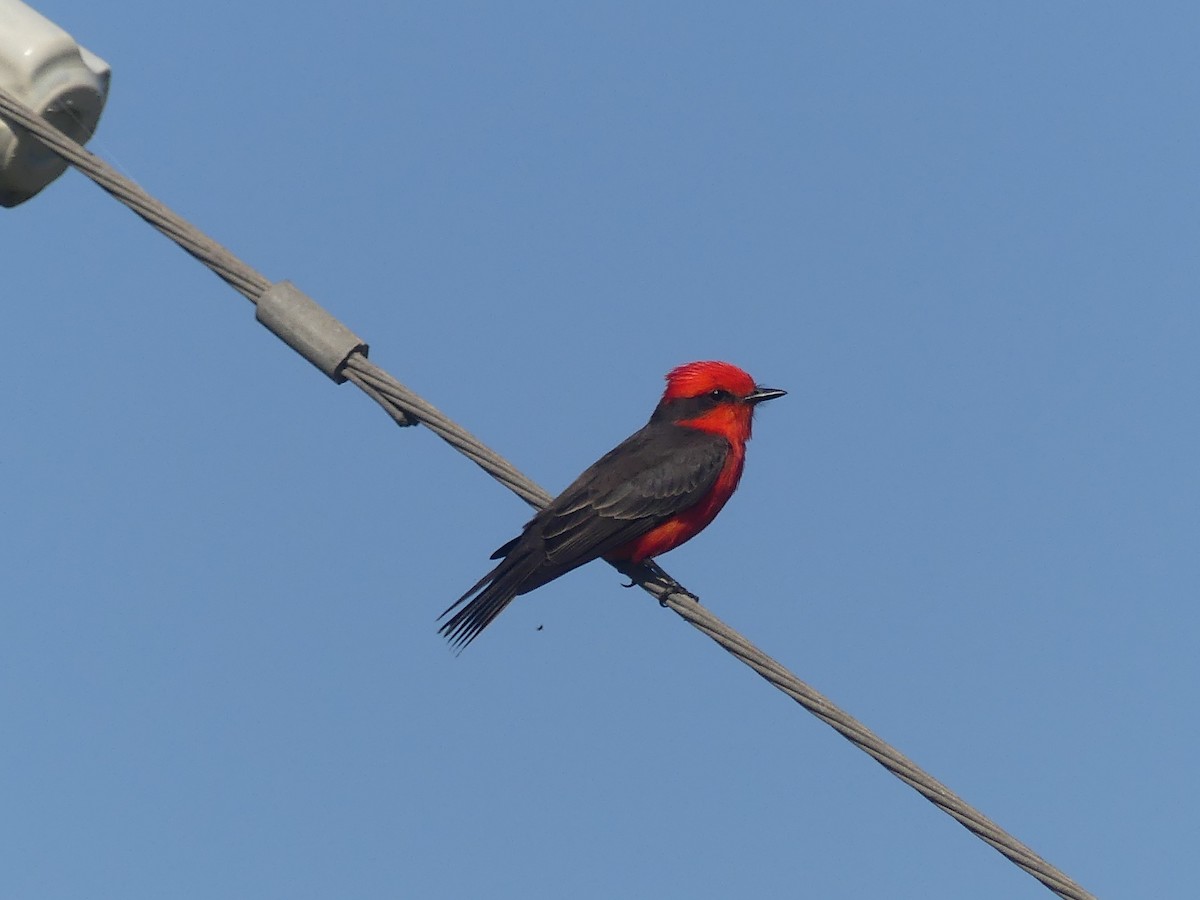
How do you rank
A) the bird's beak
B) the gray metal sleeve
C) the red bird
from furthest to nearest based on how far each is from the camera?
the bird's beak < the red bird < the gray metal sleeve

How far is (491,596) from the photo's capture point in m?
7.91

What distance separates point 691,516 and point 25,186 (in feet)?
13.4

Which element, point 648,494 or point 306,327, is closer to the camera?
point 306,327

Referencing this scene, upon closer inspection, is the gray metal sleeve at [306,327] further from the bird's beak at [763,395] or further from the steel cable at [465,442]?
the bird's beak at [763,395]

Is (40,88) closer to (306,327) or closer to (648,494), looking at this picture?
(306,327)

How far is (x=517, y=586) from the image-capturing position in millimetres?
7992

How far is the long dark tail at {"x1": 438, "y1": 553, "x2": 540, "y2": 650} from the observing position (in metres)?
7.71

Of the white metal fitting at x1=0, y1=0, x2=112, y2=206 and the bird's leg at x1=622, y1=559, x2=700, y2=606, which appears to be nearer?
the white metal fitting at x1=0, y1=0, x2=112, y2=206

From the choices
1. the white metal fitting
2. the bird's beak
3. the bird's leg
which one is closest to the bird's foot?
the bird's leg

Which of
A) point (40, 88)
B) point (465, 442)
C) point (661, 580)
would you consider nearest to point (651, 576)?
point (661, 580)

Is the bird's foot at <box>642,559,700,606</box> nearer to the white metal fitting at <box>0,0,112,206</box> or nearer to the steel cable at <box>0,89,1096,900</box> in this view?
the steel cable at <box>0,89,1096,900</box>

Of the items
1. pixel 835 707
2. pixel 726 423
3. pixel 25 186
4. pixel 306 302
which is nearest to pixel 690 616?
pixel 835 707

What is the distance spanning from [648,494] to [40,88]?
3.84 meters

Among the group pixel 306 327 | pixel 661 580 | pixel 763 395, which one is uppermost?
pixel 763 395
